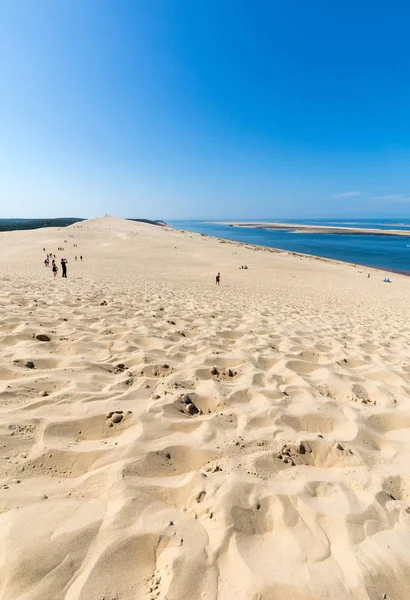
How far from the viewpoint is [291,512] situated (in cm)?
220

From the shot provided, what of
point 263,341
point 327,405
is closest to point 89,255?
point 263,341

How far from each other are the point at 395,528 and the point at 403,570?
1.06 feet

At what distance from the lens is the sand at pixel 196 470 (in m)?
1.72

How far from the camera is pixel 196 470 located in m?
2.53

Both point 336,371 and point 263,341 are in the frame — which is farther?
point 263,341

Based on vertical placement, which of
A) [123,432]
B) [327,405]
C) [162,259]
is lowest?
[162,259]

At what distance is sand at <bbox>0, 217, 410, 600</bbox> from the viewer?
1.72m

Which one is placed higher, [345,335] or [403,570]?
[403,570]

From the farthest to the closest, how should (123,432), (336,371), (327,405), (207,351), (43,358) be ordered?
(207,351), (336,371), (43,358), (327,405), (123,432)

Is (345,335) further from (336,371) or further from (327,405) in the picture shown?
(327,405)

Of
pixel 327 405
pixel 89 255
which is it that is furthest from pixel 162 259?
pixel 327 405

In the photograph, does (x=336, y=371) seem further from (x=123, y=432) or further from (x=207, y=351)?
(x=123, y=432)

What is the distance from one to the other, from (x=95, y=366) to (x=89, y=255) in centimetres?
3548

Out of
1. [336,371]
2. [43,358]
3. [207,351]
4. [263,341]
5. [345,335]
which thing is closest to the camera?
[43,358]
